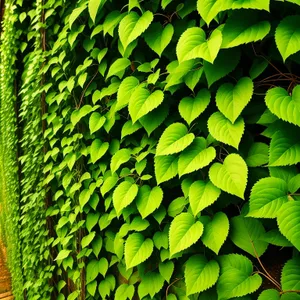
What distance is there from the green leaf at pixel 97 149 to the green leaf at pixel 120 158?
15 cm

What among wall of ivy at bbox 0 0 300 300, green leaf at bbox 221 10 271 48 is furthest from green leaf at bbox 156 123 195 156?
green leaf at bbox 221 10 271 48

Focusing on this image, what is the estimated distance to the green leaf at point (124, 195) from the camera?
145 cm

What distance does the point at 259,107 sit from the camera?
45.9 inches

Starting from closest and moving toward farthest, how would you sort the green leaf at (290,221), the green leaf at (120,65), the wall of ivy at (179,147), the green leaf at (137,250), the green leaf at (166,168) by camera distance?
the green leaf at (290,221) → the wall of ivy at (179,147) → the green leaf at (166,168) → the green leaf at (137,250) → the green leaf at (120,65)

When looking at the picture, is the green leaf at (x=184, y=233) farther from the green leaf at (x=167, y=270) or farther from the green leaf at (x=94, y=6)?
the green leaf at (x=94, y=6)

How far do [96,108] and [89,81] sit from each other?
0.75 ft

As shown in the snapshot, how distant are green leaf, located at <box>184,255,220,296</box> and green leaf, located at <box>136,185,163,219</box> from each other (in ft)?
0.84

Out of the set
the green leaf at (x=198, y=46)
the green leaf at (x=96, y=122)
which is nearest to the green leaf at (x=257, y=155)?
the green leaf at (x=198, y=46)

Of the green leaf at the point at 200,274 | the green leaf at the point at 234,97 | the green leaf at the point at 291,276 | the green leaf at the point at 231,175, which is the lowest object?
the green leaf at the point at 200,274

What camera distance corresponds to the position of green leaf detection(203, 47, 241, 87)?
3.78ft

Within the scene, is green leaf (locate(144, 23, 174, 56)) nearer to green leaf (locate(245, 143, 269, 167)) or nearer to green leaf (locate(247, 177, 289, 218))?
green leaf (locate(245, 143, 269, 167))

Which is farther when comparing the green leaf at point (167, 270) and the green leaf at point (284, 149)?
the green leaf at point (167, 270)

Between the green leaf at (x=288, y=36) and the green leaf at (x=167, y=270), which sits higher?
A: the green leaf at (x=288, y=36)

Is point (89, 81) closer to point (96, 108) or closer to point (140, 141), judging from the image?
point (96, 108)
